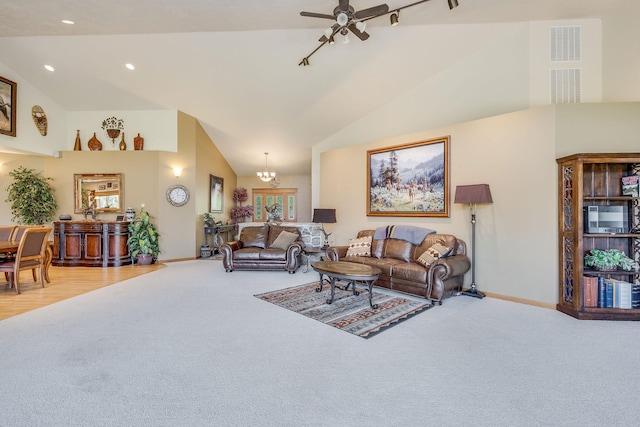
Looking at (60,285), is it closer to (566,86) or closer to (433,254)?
(433,254)

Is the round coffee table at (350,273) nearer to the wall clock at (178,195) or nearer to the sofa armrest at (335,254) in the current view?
the sofa armrest at (335,254)

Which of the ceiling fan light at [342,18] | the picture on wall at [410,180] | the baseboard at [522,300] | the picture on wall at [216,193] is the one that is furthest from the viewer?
the picture on wall at [216,193]

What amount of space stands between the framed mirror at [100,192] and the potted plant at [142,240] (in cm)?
83

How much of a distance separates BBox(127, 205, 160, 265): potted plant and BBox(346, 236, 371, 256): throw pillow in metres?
4.72

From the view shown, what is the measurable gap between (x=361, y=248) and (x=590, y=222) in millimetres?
3269

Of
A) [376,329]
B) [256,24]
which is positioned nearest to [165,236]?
[256,24]

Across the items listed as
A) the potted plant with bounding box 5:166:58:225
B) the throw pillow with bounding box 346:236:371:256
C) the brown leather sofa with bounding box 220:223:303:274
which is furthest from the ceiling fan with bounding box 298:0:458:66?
the potted plant with bounding box 5:166:58:225

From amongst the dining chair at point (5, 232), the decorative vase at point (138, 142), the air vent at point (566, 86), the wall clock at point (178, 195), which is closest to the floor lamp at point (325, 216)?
the wall clock at point (178, 195)

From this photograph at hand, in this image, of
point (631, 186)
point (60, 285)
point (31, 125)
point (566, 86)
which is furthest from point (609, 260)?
point (31, 125)

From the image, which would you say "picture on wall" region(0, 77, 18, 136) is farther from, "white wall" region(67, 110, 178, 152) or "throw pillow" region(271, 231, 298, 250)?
"throw pillow" region(271, 231, 298, 250)

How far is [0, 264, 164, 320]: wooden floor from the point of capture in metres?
3.98

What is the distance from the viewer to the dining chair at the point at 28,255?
4387 millimetres

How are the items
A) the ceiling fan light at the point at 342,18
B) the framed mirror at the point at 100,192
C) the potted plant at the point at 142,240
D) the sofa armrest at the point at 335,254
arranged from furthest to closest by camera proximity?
the framed mirror at the point at 100,192
the potted plant at the point at 142,240
the sofa armrest at the point at 335,254
the ceiling fan light at the point at 342,18

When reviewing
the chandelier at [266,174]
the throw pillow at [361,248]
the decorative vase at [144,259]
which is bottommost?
the decorative vase at [144,259]
